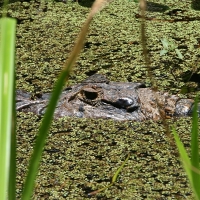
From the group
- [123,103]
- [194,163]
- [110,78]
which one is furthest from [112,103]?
[194,163]

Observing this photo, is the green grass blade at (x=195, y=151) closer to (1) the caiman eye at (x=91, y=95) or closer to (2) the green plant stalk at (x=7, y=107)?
(2) the green plant stalk at (x=7, y=107)

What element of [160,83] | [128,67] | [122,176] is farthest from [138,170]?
[128,67]

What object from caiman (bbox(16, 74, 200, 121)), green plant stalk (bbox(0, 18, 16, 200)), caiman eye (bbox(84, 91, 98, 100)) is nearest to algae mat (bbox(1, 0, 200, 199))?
caiman (bbox(16, 74, 200, 121))

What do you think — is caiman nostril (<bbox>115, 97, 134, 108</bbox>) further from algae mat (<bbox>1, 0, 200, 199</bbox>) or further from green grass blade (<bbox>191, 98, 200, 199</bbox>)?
green grass blade (<bbox>191, 98, 200, 199</bbox>)

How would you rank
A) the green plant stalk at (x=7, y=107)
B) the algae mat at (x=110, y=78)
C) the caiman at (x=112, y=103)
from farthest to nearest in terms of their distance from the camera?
1. the caiman at (x=112, y=103)
2. the algae mat at (x=110, y=78)
3. the green plant stalk at (x=7, y=107)

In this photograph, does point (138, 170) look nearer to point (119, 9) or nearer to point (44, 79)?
point (44, 79)

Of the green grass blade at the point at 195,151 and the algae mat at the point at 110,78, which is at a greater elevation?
the green grass blade at the point at 195,151

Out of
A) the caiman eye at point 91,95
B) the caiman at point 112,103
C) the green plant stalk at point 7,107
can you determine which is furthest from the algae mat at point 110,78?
the green plant stalk at point 7,107
